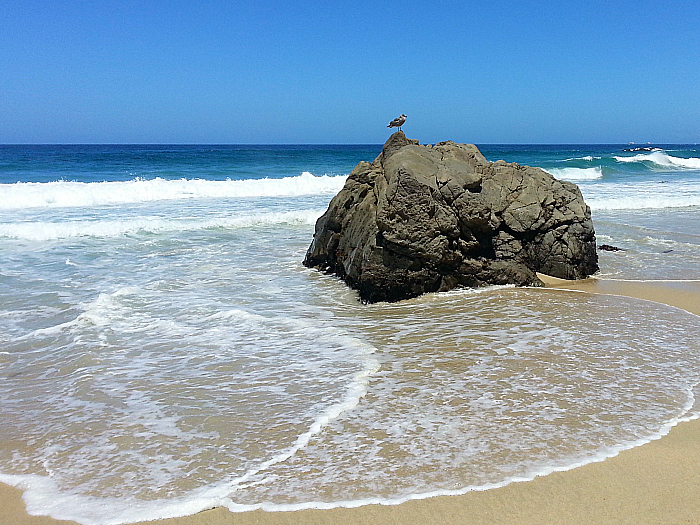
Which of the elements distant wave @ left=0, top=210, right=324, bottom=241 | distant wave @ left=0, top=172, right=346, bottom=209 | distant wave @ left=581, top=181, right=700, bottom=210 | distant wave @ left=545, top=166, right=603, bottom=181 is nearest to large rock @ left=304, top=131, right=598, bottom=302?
distant wave @ left=0, top=210, right=324, bottom=241

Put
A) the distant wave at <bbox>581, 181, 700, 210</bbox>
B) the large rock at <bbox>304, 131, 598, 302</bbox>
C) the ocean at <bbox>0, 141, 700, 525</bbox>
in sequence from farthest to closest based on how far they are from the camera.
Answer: the distant wave at <bbox>581, 181, 700, 210</bbox> → the large rock at <bbox>304, 131, 598, 302</bbox> → the ocean at <bbox>0, 141, 700, 525</bbox>

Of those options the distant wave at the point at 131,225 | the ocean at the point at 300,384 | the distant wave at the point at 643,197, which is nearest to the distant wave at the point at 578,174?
the distant wave at the point at 643,197

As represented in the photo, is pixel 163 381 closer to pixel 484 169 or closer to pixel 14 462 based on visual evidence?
pixel 14 462

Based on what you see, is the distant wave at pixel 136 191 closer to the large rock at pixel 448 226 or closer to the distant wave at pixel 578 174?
the large rock at pixel 448 226

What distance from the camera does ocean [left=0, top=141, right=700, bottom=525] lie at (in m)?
3.51

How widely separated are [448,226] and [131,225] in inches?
358

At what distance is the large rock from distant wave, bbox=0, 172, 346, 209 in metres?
13.4

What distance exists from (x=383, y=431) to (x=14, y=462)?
2368 mm

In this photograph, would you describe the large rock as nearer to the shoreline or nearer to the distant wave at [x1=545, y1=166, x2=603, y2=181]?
the shoreline

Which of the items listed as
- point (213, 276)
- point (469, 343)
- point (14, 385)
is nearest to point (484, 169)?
point (469, 343)

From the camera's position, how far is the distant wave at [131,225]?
1317 centimetres

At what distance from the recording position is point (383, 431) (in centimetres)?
402

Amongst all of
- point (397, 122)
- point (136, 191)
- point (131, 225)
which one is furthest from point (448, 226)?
point (136, 191)

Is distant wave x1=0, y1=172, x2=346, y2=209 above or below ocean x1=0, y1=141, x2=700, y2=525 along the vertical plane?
above
